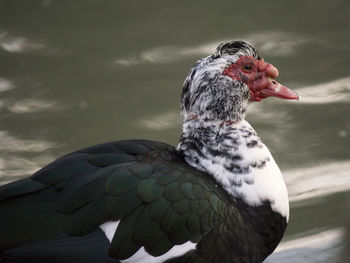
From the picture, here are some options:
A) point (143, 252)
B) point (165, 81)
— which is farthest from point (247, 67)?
point (165, 81)

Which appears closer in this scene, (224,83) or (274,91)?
(224,83)

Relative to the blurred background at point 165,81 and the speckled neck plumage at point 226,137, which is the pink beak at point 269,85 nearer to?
the speckled neck plumage at point 226,137

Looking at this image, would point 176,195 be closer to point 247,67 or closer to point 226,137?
point 226,137

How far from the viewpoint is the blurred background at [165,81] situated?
401 cm

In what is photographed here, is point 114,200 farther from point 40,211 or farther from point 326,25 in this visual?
point 326,25

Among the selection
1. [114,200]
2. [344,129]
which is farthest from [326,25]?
[114,200]

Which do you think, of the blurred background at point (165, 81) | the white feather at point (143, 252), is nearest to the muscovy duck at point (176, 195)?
the white feather at point (143, 252)

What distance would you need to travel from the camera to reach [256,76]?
9.97 ft

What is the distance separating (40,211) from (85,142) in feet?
5.62

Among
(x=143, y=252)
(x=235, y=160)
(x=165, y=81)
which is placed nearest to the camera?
(x=143, y=252)

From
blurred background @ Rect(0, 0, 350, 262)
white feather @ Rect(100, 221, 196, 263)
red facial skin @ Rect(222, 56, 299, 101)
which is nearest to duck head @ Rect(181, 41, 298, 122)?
red facial skin @ Rect(222, 56, 299, 101)

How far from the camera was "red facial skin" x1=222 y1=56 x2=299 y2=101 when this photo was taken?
299cm

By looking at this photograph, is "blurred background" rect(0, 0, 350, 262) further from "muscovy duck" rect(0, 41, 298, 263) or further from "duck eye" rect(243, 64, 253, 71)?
"duck eye" rect(243, 64, 253, 71)

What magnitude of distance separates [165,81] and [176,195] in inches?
91.3
